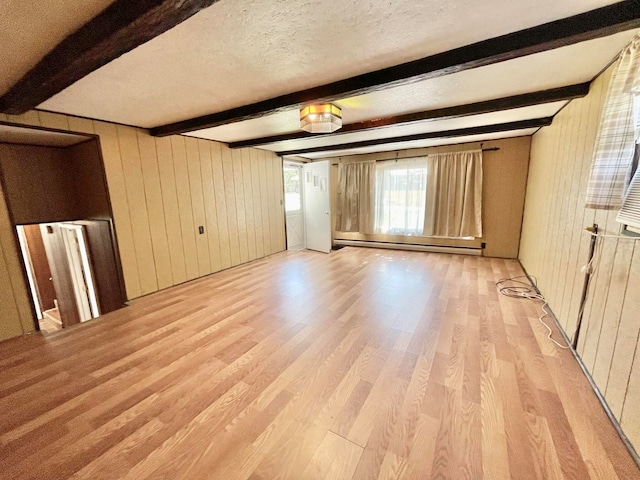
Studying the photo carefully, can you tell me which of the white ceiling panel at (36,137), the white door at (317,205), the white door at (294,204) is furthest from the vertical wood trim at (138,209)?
the white door at (317,205)

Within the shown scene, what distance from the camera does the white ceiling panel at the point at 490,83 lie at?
1.64 metres

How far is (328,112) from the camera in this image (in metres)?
2.47

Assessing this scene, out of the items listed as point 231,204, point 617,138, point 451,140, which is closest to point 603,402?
point 617,138

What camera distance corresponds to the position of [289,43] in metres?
1.43

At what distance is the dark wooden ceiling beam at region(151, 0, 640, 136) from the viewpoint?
1208mm

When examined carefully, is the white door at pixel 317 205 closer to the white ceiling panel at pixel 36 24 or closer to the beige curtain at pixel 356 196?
the beige curtain at pixel 356 196

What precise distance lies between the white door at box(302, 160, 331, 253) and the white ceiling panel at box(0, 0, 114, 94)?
13.7 ft

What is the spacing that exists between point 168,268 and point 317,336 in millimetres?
2592

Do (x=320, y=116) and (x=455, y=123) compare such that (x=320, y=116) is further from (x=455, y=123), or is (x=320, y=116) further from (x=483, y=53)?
(x=455, y=123)

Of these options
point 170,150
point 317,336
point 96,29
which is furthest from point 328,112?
point 170,150

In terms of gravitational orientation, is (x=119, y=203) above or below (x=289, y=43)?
below

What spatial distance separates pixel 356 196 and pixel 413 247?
1.75 m

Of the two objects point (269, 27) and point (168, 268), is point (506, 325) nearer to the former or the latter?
point (269, 27)

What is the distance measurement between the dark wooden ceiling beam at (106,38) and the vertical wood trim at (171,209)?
172cm
